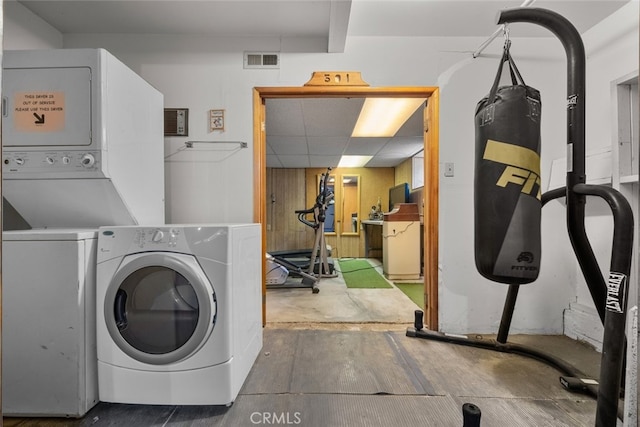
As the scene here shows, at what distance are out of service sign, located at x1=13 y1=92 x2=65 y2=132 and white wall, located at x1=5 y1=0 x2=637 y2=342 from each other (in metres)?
0.79

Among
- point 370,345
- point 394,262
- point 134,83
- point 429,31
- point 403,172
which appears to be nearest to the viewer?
point 134,83

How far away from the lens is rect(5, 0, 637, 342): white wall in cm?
228

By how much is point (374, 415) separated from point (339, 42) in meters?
2.32

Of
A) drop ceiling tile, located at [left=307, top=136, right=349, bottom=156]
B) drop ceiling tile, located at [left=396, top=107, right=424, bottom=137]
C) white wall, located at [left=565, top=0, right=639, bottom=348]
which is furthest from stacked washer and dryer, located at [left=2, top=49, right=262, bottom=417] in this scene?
drop ceiling tile, located at [left=307, top=136, right=349, bottom=156]

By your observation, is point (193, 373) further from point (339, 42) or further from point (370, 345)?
point (339, 42)

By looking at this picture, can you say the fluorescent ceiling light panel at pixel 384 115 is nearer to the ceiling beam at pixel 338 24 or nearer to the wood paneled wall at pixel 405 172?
the ceiling beam at pixel 338 24

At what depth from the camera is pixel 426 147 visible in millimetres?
2377

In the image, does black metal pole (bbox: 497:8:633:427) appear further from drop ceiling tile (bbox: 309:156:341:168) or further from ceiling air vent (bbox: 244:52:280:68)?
drop ceiling tile (bbox: 309:156:341:168)

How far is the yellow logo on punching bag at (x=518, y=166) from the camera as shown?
54.8 inches

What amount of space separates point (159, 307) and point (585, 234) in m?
2.05

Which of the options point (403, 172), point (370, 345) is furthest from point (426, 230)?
point (403, 172)

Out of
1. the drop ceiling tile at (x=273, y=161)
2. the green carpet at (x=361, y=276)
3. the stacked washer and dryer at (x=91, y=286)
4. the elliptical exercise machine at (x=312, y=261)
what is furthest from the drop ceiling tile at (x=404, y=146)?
the stacked washer and dryer at (x=91, y=286)

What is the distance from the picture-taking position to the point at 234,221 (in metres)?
2.31

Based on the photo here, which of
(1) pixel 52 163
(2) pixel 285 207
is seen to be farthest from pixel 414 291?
(2) pixel 285 207
